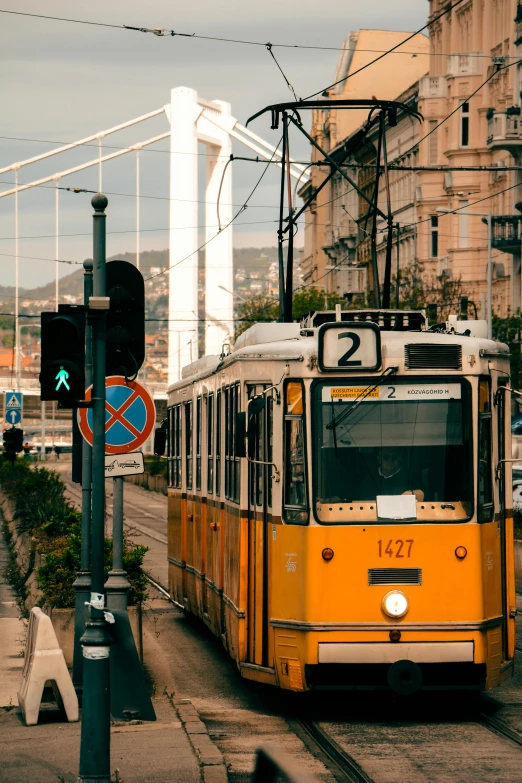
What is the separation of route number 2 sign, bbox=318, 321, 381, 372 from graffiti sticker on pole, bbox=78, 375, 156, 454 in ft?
4.07

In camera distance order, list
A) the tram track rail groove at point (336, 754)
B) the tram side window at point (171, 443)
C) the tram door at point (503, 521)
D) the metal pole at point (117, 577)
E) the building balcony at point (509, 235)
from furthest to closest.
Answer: the building balcony at point (509, 235), the tram side window at point (171, 443), the metal pole at point (117, 577), the tram door at point (503, 521), the tram track rail groove at point (336, 754)

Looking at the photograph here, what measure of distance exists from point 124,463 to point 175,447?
23.2ft

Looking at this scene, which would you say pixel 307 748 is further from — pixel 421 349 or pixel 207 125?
pixel 207 125

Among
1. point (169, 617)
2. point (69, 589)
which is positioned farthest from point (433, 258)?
point (69, 589)

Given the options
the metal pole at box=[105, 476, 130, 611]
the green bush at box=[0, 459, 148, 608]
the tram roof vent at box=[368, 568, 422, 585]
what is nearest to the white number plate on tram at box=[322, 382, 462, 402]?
the tram roof vent at box=[368, 568, 422, 585]

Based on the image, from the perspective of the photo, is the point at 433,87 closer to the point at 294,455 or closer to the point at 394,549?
the point at 294,455

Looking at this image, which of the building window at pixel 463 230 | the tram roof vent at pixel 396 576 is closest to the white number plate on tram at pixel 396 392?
the tram roof vent at pixel 396 576

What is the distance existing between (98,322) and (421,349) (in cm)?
280

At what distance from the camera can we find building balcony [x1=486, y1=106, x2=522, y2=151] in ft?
171

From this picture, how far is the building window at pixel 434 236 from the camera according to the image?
65312 mm

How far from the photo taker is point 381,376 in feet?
35.8

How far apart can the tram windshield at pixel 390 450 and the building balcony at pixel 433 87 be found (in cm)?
5598

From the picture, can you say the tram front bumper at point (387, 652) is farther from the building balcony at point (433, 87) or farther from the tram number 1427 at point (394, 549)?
the building balcony at point (433, 87)

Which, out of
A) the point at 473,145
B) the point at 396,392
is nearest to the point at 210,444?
the point at 396,392
